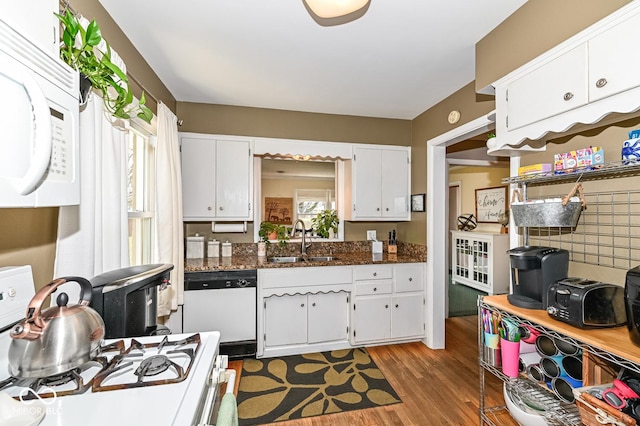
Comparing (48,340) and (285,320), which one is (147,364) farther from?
(285,320)

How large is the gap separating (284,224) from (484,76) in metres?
2.35

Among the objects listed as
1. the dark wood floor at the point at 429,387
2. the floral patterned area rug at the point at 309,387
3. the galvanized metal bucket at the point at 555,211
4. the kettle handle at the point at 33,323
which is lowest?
the dark wood floor at the point at 429,387

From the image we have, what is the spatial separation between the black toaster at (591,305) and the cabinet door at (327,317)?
1888 millimetres

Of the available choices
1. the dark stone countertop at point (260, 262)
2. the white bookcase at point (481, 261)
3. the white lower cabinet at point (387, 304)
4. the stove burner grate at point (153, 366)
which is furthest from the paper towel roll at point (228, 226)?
A: the white bookcase at point (481, 261)

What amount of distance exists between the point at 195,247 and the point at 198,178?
69cm

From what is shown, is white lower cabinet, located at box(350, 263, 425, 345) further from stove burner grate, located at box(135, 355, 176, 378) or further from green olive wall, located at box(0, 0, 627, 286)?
stove burner grate, located at box(135, 355, 176, 378)

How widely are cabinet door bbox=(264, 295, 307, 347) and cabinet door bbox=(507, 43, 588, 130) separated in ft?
7.24

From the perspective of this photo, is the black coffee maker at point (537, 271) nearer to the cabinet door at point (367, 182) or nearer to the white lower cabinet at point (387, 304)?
the white lower cabinet at point (387, 304)

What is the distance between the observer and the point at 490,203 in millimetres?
5492

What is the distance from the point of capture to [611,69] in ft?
3.79

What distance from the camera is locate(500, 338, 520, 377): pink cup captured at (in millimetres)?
1526

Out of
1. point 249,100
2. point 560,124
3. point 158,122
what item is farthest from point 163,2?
point 560,124

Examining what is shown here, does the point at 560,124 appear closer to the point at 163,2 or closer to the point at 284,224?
the point at 163,2

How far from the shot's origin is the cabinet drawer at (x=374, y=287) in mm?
2924
